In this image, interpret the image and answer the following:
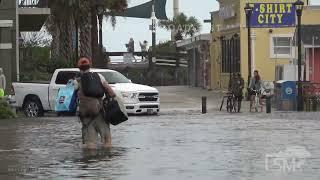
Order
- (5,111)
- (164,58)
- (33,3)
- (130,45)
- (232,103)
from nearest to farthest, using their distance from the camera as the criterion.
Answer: (5,111) < (232,103) < (33,3) < (164,58) < (130,45)

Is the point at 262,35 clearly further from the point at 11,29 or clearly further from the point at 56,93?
the point at 56,93

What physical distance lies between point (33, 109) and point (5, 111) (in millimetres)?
3421

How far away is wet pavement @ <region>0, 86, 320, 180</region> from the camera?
1061 centimetres

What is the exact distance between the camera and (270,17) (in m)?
42.8

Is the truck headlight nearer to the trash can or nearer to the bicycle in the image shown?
the bicycle

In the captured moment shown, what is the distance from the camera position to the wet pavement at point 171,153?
10609 millimetres

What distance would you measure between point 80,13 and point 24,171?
27.9 meters

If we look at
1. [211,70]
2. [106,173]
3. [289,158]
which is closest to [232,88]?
[289,158]

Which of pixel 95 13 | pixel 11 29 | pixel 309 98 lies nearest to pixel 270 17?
pixel 95 13

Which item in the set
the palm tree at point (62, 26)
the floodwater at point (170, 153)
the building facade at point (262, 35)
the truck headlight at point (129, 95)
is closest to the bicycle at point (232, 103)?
the truck headlight at point (129, 95)

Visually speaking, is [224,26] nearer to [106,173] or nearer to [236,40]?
[236,40]

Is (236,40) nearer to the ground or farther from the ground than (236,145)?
farther from the ground

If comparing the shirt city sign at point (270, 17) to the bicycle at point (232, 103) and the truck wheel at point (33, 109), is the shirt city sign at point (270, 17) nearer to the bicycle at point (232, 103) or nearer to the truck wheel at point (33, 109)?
the bicycle at point (232, 103)

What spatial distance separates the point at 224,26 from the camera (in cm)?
5022
